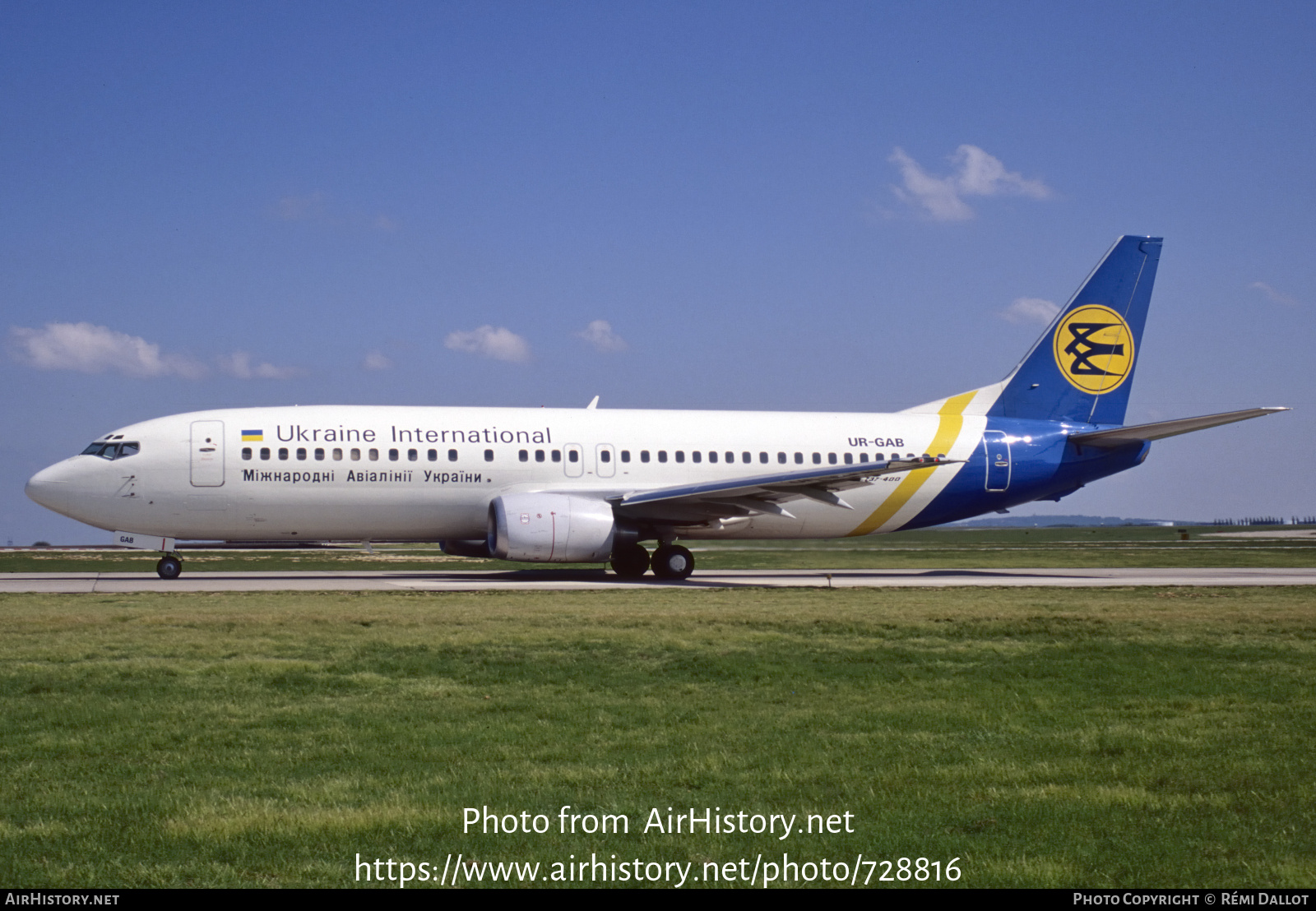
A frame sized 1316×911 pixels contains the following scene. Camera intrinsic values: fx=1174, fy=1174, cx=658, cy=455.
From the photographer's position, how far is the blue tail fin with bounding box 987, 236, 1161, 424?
31250mm

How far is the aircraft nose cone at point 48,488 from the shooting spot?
24812 millimetres

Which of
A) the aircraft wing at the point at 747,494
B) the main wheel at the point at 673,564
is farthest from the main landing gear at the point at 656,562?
the aircraft wing at the point at 747,494

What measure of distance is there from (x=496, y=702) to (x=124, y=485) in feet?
60.2

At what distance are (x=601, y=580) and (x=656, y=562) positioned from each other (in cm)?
147

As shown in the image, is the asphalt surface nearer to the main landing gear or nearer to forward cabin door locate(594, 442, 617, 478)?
the main landing gear

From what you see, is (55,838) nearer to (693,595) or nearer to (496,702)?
(496,702)

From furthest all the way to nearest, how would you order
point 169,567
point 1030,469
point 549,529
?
point 1030,469, point 169,567, point 549,529

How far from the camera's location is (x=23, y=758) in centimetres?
748

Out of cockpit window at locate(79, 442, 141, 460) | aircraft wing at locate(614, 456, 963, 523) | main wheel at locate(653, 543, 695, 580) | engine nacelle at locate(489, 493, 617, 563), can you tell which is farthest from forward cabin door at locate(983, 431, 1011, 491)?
cockpit window at locate(79, 442, 141, 460)

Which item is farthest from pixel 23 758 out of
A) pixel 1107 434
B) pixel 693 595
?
pixel 1107 434

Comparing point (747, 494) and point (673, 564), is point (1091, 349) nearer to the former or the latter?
point (747, 494)

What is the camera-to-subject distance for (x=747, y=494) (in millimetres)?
26219

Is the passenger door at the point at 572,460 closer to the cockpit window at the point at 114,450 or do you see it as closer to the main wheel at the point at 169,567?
the main wheel at the point at 169,567

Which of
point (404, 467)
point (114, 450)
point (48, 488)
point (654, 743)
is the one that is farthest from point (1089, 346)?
point (654, 743)
